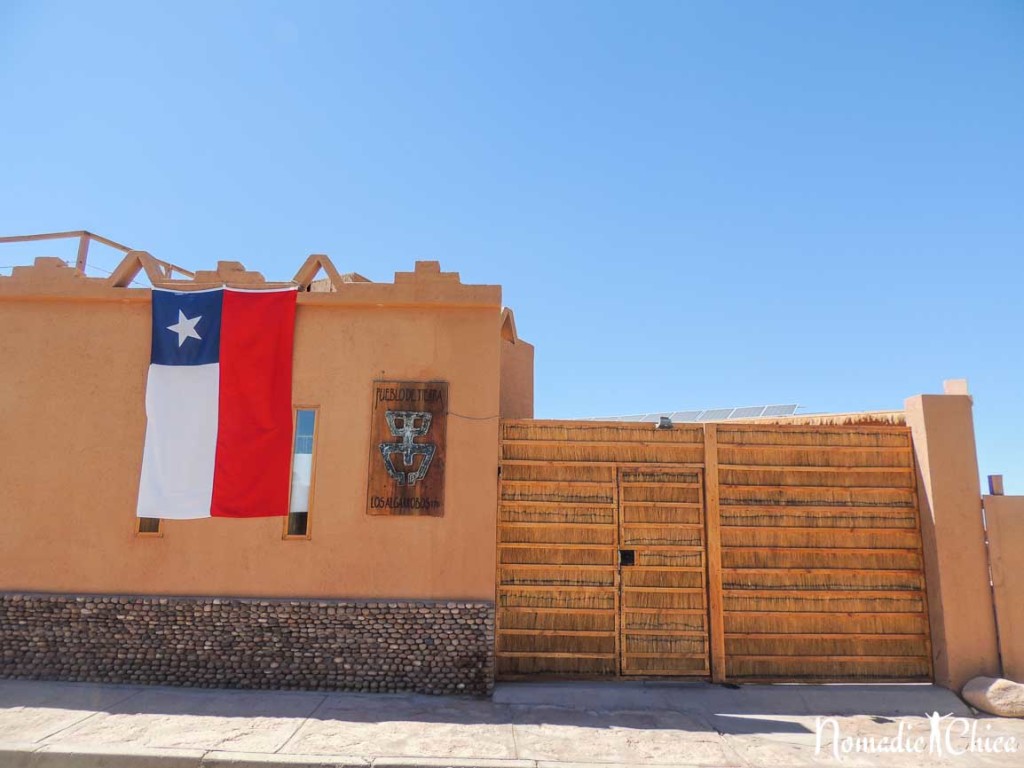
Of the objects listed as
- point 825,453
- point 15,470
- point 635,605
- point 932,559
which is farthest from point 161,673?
point 932,559

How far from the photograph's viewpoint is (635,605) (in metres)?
7.49

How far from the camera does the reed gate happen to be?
7.39 meters

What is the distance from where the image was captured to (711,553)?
7566mm

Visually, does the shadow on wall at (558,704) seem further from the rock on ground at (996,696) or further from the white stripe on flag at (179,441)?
the white stripe on flag at (179,441)

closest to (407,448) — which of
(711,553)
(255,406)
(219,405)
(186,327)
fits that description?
(255,406)

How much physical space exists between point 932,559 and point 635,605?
3322 millimetres

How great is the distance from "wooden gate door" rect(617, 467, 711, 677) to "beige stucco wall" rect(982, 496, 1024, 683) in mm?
3050

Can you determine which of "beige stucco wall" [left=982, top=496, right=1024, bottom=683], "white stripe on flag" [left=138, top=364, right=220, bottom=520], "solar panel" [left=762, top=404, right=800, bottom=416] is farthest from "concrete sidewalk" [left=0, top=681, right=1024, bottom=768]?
"solar panel" [left=762, top=404, right=800, bottom=416]

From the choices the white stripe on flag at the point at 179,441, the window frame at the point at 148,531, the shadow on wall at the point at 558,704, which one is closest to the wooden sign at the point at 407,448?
the white stripe on flag at the point at 179,441

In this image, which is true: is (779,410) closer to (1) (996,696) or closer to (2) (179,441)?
(1) (996,696)

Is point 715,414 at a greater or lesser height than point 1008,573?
greater

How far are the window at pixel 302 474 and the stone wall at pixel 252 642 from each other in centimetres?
80

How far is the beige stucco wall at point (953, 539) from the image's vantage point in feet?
23.3

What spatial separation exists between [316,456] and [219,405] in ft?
4.27
